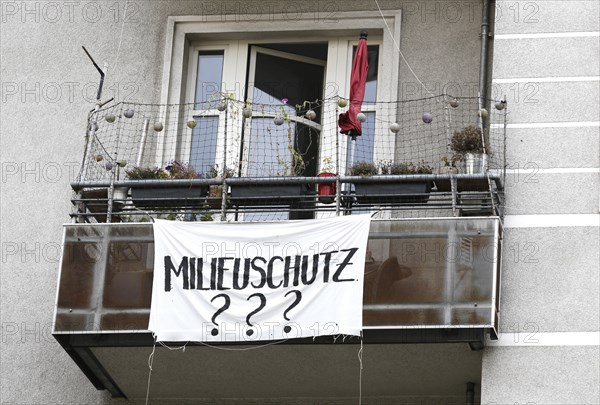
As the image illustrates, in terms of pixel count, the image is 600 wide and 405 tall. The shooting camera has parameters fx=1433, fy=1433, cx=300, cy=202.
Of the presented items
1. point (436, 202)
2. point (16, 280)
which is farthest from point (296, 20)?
point (16, 280)

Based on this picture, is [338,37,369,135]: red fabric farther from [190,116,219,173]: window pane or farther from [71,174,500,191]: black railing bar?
[190,116,219,173]: window pane

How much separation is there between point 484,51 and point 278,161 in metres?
2.96

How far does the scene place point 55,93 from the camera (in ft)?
62.7

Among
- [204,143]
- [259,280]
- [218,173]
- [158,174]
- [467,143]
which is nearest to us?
[259,280]

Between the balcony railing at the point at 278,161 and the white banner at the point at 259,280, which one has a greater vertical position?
the balcony railing at the point at 278,161

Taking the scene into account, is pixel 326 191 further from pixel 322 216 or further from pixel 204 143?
pixel 204 143

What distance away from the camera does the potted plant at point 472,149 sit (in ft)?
53.6

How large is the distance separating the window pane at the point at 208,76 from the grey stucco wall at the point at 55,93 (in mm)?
574

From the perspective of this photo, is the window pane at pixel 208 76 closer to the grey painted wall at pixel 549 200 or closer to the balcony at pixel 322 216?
the balcony at pixel 322 216

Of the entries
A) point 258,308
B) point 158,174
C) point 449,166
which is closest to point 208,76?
point 158,174

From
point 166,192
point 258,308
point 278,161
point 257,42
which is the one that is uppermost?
point 257,42

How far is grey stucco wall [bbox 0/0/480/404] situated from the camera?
17.7m

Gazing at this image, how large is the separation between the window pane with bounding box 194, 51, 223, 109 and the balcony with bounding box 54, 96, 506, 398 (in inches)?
42.7

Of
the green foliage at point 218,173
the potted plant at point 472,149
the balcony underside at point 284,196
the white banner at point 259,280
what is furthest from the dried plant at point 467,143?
the green foliage at point 218,173
